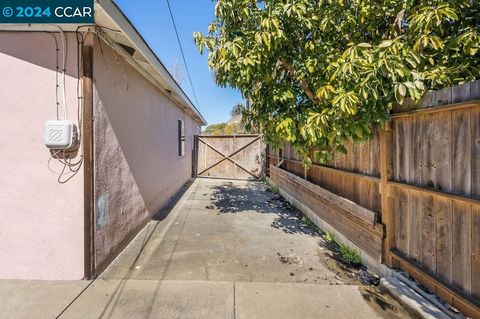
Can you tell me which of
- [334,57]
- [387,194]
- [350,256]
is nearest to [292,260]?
[350,256]

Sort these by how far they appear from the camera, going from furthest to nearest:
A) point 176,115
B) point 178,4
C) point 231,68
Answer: point 176,115 < point 178,4 < point 231,68

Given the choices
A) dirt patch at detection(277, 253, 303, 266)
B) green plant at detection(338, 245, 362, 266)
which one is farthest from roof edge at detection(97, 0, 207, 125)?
green plant at detection(338, 245, 362, 266)

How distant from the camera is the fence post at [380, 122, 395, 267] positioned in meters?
2.85

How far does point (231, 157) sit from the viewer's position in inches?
434

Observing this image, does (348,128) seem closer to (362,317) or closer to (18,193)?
(362,317)

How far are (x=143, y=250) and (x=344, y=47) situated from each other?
4.20 metres

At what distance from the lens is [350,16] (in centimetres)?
342

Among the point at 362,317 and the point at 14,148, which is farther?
the point at 14,148

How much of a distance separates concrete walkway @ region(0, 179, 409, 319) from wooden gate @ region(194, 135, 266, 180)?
6.20 meters

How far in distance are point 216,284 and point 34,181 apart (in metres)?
2.37

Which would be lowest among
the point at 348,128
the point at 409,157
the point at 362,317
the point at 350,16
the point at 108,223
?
the point at 362,317

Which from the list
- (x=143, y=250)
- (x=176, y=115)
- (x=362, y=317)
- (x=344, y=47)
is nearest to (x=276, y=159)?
(x=176, y=115)

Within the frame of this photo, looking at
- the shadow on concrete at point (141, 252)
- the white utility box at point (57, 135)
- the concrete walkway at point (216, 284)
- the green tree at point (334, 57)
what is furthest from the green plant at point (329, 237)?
the white utility box at point (57, 135)

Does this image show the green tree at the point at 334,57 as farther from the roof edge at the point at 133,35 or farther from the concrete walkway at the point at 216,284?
the concrete walkway at the point at 216,284
